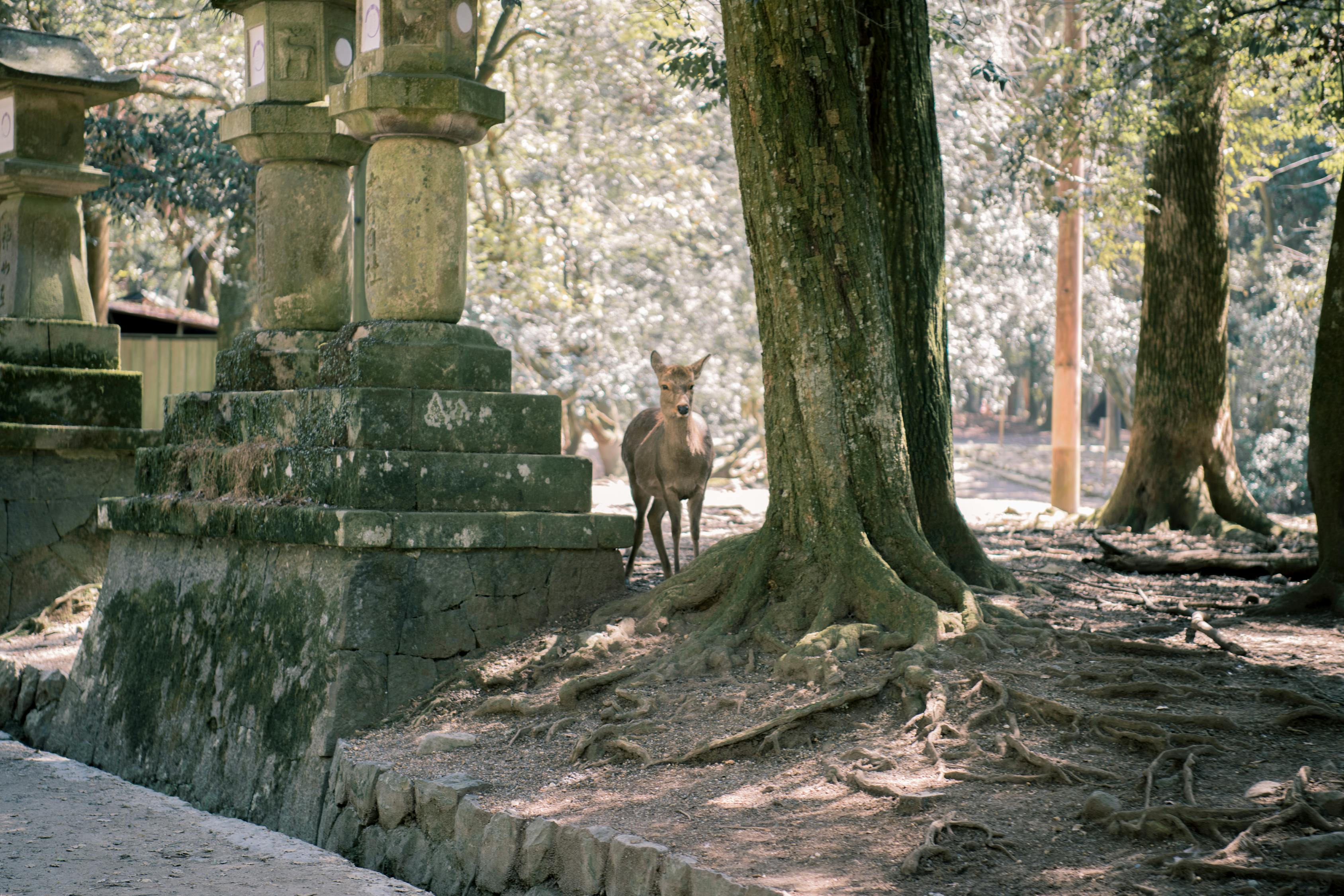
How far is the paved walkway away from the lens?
5.21m

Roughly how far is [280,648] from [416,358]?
163 centimetres

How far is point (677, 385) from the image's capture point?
27.6ft

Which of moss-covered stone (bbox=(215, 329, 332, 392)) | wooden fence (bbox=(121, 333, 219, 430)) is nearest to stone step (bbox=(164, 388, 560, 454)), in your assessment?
moss-covered stone (bbox=(215, 329, 332, 392))

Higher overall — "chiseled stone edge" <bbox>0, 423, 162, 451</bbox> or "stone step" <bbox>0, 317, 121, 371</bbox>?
"stone step" <bbox>0, 317, 121, 371</bbox>

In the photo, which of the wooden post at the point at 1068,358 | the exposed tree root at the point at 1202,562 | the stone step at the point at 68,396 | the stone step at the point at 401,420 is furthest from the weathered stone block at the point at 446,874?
the wooden post at the point at 1068,358

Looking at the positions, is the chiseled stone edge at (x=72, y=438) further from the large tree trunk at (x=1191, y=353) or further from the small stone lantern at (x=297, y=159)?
the large tree trunk at (x=1191, y=353)

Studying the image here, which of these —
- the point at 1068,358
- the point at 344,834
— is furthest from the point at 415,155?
the point at 1068,358

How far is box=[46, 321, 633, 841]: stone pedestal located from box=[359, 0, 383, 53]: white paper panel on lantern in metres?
1.54

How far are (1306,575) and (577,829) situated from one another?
5.99 m

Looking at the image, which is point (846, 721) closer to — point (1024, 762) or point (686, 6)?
point (1024, 762)

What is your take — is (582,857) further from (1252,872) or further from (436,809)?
(1252,872)

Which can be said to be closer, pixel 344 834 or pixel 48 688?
pixel 344 834

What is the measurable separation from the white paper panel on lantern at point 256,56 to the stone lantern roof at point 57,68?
256 centimetres

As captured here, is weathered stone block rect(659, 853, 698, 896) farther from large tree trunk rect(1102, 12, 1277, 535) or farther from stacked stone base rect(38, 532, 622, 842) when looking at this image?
large tree trunk rect(1102, 12, 1277, 535)
